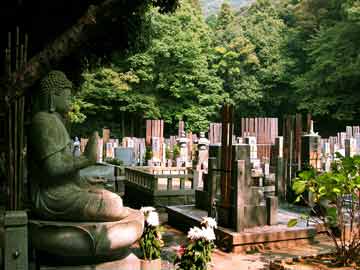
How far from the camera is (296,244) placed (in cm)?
705

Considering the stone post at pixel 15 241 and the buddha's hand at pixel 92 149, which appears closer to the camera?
the stone post at pixel 15 241

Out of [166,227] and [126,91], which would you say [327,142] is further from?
[126,91]

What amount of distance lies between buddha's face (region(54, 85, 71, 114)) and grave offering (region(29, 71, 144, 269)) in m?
0.03

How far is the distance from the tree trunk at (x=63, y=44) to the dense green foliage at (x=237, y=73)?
18.6 metres

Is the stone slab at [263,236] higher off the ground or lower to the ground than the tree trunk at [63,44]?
lower

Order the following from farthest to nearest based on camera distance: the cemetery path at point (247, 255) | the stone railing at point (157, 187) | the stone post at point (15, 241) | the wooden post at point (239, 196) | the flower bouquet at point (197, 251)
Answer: the stone railing at point (157, 187)
the wooden post at point (239, 196)
the cemetery path at point (247, 255)
the flower bouquet at point (197, 251)
the stone post at point (15, 241)

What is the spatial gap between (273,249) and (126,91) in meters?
22.6

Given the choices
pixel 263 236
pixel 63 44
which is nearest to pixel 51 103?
pixel 63 44

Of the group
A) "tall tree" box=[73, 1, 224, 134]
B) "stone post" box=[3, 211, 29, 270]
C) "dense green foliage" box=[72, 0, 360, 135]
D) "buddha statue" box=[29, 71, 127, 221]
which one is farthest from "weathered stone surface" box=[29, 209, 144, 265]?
"tall tree" box=[73, 1, 224, 134]

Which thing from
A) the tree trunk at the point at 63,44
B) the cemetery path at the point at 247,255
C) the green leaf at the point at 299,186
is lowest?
the cemetery path at the point at 247,255

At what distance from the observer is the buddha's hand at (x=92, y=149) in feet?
15.5

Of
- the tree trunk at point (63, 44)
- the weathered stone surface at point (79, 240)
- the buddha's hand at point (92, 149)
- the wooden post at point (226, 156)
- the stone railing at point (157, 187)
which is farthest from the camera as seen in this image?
the stone railing at point (157, 187)

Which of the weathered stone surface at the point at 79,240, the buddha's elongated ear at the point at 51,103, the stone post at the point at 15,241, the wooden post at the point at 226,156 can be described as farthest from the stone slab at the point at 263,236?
the stone post at the point at 15,241

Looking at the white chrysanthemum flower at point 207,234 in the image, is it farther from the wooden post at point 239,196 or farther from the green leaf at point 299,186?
the wooden post at point 239,196
